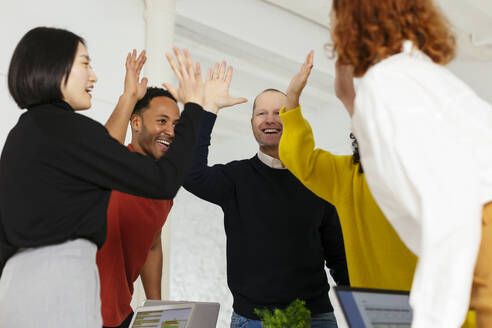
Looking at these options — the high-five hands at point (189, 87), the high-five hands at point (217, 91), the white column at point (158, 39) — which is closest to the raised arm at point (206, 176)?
the high-five hands at point (217, 91)

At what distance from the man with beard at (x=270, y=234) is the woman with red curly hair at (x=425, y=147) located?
93 cm

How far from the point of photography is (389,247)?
5.20 ft

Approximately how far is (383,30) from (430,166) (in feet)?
1.13

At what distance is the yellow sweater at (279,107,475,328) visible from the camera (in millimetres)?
1570

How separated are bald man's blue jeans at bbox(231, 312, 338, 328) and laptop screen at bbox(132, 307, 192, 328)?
1.53 feet

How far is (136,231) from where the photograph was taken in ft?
6.55

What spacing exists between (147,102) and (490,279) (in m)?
1.74

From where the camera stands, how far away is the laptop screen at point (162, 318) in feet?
5.31

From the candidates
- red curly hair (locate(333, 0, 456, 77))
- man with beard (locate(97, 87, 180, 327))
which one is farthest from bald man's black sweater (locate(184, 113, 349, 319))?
red curly hair (locate(333, 0, 456, 77))

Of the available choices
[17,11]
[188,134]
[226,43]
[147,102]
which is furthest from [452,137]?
[226,43]

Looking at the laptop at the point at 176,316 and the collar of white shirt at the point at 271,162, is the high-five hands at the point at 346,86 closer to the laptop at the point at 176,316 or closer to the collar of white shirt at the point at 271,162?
the laptop at the point at 176,316

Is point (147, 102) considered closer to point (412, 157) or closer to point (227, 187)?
point (227, 187)

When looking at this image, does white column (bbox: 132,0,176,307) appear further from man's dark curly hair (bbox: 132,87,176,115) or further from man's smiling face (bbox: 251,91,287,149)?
man's smiling face (bbox: 251,91,287,149)

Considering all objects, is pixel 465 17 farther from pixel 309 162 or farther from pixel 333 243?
pixel 309 162
